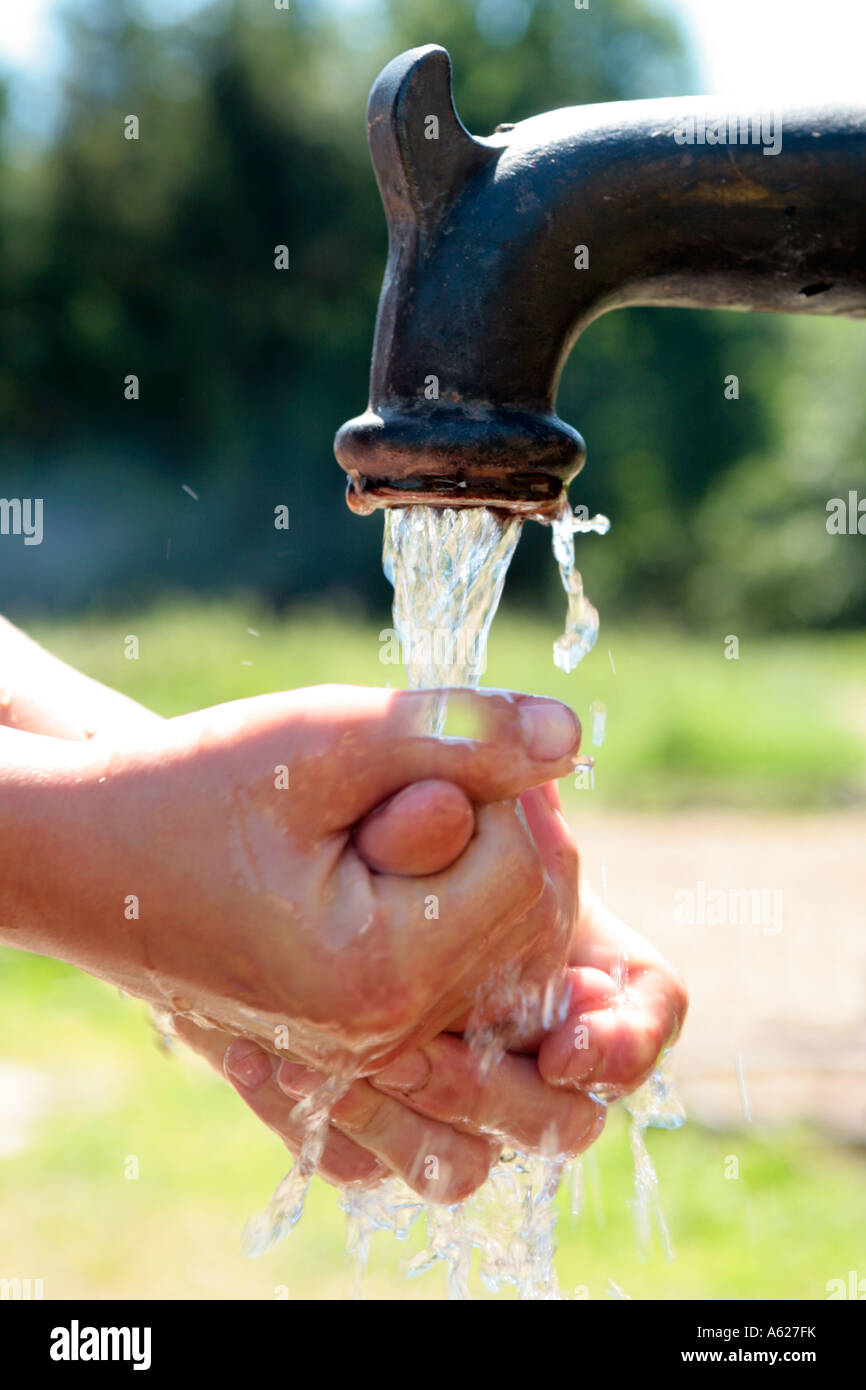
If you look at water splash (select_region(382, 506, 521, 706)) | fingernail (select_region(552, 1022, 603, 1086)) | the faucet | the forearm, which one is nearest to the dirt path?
fingernail (select_region(552, 1022, 603, 1086))

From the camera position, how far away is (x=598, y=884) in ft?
15.1

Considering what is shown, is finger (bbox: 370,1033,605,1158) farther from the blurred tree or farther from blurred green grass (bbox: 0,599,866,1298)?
the blurred tree

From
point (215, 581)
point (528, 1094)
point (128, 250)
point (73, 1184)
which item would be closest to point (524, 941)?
point (528, 1094)

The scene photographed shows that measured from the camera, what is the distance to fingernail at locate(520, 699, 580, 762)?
1100 millimetres

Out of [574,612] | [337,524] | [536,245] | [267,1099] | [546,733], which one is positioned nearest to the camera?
[536,245]

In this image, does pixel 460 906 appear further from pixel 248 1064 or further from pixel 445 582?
pixel 248 1064

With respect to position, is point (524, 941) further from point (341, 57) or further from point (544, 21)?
point (544, 21)

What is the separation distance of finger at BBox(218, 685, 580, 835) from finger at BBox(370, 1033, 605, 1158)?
31 centimetres

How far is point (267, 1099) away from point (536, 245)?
32.9 inches

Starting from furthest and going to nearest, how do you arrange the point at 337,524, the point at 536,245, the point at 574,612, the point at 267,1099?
1. the point at 337,524
2. the point at 267,1099
3. the point at 574,612
4. the point at 536,245

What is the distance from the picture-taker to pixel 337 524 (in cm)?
1508

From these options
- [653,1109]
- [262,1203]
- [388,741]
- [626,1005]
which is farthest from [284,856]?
[262,1203]

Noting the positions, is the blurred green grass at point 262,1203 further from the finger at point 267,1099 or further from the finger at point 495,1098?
the finger at point 495,1098
